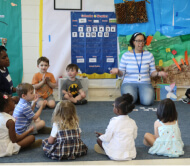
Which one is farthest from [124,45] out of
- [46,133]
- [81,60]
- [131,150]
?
[131,150]

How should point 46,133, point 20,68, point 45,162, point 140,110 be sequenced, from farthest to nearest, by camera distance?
point 20,68, point 140,110, point 46,133, point 45,162

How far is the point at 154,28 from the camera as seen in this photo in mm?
4555

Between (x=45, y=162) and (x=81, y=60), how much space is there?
2.67m

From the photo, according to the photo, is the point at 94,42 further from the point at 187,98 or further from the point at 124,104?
the point at 124,104

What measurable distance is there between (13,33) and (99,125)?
7.33 ft

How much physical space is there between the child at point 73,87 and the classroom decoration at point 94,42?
0.40m

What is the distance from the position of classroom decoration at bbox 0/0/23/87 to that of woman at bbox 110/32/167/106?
1589 millimetres

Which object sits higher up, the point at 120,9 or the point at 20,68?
the point at 120,9

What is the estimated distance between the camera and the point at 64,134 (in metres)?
2.07

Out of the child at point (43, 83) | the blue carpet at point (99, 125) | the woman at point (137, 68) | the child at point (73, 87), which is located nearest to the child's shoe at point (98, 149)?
the blue carpet at point (99, 125)

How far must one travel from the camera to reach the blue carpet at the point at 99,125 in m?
2.17

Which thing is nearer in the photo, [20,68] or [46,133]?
[46,133]

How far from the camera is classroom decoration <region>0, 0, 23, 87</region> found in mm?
4316

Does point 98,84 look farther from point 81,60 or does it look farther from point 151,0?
point 151,0
